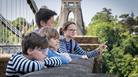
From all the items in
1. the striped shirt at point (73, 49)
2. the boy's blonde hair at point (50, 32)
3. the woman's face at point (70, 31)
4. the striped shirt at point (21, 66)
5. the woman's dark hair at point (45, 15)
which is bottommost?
the striped shirt at point (21, 66)

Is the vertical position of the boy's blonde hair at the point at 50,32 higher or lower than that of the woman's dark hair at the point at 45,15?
lower

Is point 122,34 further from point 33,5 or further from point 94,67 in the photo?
point 94,67

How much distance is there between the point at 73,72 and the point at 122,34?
4692 centimetres

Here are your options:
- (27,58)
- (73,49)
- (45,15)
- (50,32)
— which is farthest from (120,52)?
(27,58)

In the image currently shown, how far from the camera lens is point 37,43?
412 cm

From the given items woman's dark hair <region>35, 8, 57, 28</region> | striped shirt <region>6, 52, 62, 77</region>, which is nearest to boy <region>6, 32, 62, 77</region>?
striped shirt <region>6, 52, 62, 77</region>

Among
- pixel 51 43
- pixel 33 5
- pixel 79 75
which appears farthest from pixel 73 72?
pixel 33 5

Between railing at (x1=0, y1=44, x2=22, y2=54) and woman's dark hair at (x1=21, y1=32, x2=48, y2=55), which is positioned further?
railing at (x1=0, y1=44, x2=22, y2=54)

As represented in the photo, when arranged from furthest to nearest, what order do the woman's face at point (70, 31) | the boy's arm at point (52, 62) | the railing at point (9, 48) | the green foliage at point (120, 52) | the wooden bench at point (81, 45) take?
1. the green foliage at point (120, 52)
2. the railing at point (9, 48)
3. the wooden bench at point (81, 45)
4. the woman's face at point (70, 31)
5. the boy's arm at point (52, 62)

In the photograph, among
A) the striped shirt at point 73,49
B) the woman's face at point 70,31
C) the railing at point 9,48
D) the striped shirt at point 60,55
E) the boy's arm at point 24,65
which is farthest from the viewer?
the railing at point 9,48

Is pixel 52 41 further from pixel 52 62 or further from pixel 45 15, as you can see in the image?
pixel 45 15

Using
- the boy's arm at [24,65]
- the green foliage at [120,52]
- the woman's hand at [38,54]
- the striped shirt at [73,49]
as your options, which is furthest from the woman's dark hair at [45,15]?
the green foliage at [120,52]

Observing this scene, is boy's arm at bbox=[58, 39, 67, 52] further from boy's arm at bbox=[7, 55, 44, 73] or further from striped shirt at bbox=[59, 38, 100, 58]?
boy's arm at bbox=[7, 55, 44, 73]

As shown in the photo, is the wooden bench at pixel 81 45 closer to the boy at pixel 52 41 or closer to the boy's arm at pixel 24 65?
the boy at pixel 52 41
